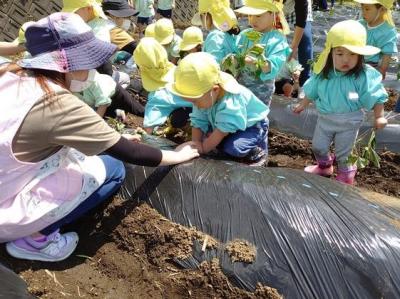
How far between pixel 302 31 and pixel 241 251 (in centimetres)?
293

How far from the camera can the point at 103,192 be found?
216 cm

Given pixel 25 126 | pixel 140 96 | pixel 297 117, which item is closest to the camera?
pixel 25 126

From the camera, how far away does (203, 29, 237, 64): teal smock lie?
3.47 metres

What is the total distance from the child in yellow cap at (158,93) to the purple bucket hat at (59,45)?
1.24m

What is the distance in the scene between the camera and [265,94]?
337 cm

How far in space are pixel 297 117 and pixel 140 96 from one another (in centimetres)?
184

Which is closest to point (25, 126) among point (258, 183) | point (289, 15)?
point (258, 183)

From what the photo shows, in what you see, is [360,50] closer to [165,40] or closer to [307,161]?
[307,161]

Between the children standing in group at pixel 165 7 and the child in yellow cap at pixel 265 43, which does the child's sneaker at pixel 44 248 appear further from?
the children standing in group at pixel 165 7

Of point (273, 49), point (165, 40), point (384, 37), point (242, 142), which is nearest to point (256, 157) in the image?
point (242, 142)

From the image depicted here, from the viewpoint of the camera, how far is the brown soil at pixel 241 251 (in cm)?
183

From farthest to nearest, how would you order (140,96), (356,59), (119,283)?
(140,96), (356,59), (119,283)

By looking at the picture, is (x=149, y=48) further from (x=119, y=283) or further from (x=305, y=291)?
(x=305, y=291)

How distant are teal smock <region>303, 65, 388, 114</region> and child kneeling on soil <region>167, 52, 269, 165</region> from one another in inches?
15.2
